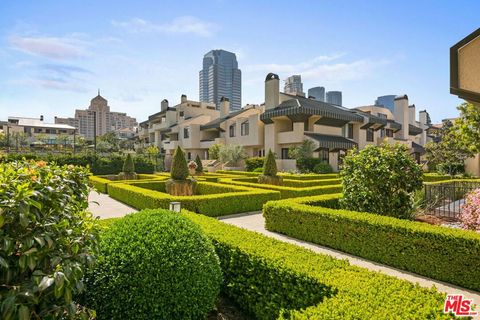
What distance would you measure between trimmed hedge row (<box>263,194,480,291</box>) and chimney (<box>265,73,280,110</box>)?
98.3ft

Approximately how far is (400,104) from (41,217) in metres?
56.9

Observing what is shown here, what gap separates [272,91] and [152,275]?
3606 cm

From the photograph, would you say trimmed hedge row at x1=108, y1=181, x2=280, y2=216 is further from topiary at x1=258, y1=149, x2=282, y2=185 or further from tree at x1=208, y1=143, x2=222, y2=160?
tree at x1=208, y1=143, x2=222, y2=160

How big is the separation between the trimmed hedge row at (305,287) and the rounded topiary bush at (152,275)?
0.63 meters

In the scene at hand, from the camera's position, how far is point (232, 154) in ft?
125

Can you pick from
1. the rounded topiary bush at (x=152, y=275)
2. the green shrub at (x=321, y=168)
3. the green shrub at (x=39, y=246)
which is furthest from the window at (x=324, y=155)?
the green shrub at (x=39, y=246)

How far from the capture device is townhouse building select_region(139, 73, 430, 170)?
34.1 m

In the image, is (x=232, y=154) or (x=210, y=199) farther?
(x=232, y=154)

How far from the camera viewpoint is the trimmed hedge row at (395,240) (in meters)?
5.68

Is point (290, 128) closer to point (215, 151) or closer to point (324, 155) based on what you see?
point (324, 155)

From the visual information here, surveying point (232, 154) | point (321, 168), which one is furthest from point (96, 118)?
point (321, 168)

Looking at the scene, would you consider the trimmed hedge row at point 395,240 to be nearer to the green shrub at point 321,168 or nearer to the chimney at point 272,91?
the green shrub at point 321,168

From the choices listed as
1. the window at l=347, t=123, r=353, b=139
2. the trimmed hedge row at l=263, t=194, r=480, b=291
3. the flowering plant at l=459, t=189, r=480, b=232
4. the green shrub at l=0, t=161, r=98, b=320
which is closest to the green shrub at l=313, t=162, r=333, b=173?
the window at l=347, t=123, r=353, b=139

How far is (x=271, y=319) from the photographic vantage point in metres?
4.06
